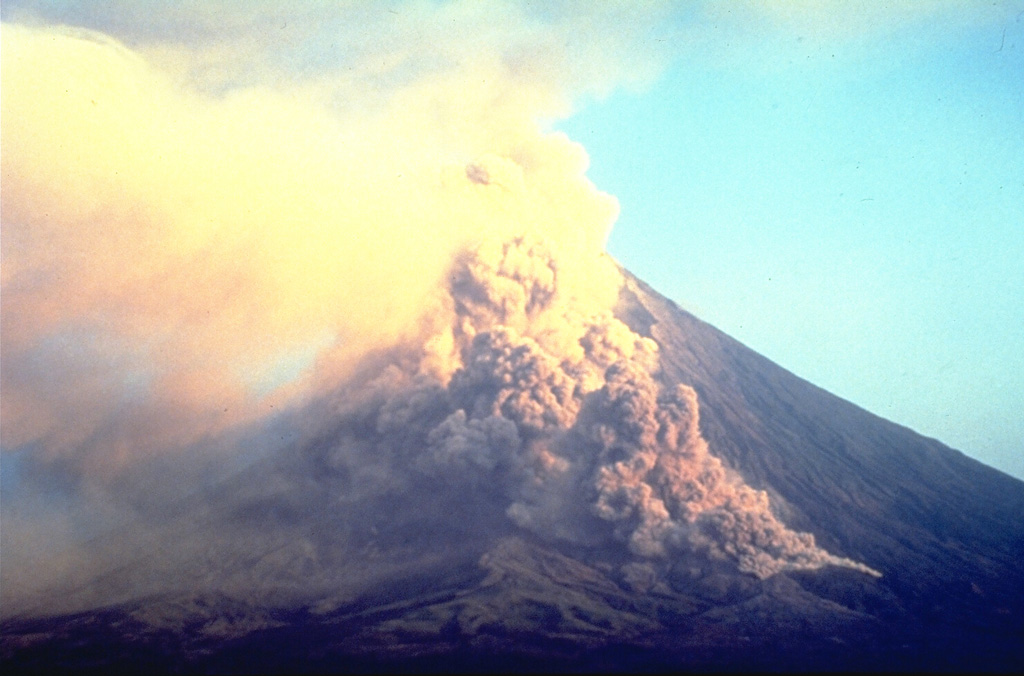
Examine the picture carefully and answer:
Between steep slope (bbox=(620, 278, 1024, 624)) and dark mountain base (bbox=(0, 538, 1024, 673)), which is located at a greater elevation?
steep slope (bbox=(620, 278, 1024, 624))

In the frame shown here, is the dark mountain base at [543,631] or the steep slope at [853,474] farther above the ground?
the steep slope at [853,474]

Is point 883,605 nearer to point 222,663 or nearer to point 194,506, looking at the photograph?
point 222,663

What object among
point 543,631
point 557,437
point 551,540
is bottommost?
point 543,631

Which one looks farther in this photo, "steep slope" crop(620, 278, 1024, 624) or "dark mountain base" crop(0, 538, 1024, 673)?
"steep slope" crop(620, 278, 1024, 624)

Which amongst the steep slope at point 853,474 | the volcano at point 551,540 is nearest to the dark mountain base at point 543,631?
the volcano at point 551,540

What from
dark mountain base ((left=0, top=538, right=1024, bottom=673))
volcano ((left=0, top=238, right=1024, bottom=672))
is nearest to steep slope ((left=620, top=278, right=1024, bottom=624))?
volcano ((left=0, top=238, right=1024, bottom=672))

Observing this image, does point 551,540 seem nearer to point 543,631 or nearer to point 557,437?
point 557,437

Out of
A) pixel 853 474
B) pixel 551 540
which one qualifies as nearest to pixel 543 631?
pixel 551 540

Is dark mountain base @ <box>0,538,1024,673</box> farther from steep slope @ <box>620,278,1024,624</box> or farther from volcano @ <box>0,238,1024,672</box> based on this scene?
steep slope @ <box>620,278,1024,624</box>

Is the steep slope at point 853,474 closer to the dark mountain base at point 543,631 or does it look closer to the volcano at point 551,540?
the volcano at point 551,540
